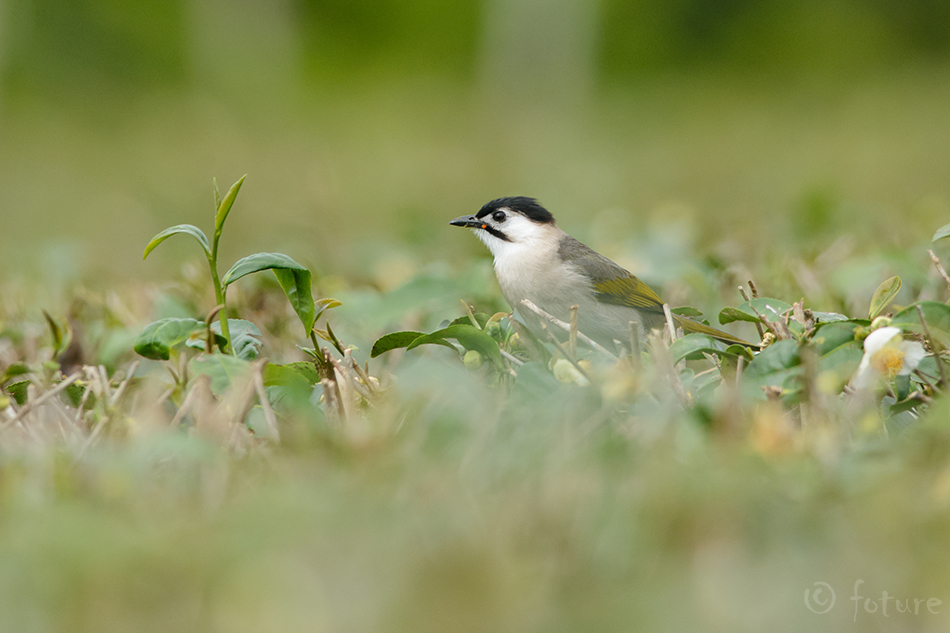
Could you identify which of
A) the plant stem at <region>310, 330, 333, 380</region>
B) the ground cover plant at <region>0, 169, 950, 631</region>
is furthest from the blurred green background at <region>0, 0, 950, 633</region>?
the plant stem at <region>310, 330, 333, 380</region>

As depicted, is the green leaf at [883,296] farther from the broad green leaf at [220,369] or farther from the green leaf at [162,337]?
the green leaf at [162,337]

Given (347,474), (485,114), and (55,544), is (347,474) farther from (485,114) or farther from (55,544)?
(485,114)

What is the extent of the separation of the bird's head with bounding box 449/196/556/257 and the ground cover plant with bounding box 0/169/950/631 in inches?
49.0

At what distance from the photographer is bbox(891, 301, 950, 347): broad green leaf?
1625 millimetres

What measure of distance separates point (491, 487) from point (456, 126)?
12633 mm

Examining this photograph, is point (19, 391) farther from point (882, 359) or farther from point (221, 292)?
point (882, 359)

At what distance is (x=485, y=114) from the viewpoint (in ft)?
45.3

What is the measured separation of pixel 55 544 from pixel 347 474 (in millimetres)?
378

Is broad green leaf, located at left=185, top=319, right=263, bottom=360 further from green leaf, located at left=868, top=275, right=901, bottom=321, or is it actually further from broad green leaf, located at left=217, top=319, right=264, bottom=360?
green leaf, located at left=868, top=275, right=901, bottom=321

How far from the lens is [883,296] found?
5.98 feet

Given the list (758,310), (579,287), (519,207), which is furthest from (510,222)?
(758,310)

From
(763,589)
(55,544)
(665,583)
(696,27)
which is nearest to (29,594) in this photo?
(55,544)

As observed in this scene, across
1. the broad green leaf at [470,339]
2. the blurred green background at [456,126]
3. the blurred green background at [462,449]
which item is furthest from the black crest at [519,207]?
the broad green leaf at [470,339]

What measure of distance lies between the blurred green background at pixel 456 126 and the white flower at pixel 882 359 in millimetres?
1471
